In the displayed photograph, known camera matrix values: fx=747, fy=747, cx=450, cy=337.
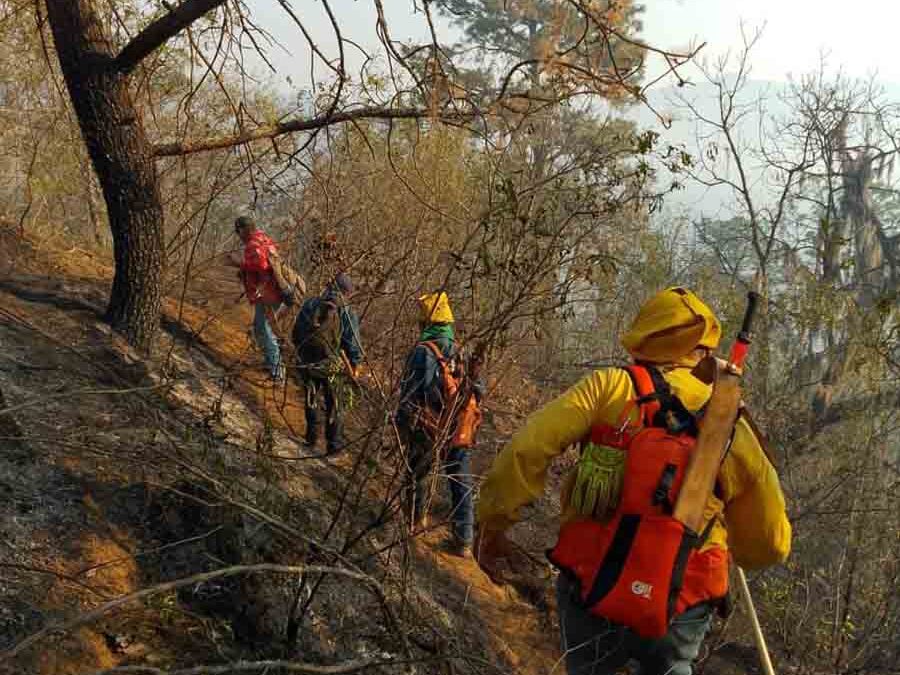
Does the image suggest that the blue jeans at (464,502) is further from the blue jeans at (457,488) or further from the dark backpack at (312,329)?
the dark backpack at (312,329)

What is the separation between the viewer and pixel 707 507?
2.50 m

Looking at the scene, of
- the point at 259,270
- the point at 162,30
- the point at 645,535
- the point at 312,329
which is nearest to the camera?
the point at 645,535

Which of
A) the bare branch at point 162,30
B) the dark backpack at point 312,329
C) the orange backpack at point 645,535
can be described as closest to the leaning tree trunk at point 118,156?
the bare branch at point 162,30

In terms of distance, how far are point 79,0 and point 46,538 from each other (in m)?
3.60

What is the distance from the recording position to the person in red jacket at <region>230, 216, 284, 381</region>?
6.79 metres

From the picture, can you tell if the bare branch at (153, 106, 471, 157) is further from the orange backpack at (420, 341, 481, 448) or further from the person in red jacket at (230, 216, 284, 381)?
the orange backpack at (420, 341, 481, 448)

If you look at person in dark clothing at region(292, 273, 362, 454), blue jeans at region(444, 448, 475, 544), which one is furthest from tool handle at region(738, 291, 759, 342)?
blue jeans at region(444, 448, 475, 544)

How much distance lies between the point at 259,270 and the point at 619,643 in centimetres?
517

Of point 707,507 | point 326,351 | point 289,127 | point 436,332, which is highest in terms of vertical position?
point 289,127

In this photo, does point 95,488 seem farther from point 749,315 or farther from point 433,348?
point 749,315

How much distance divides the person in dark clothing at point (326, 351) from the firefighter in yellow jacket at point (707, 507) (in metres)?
1.25

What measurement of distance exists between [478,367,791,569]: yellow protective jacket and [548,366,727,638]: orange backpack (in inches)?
2.4

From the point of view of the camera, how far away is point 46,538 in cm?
344

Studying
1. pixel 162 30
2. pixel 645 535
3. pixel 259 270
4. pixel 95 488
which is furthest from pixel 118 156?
pixel 645 535
